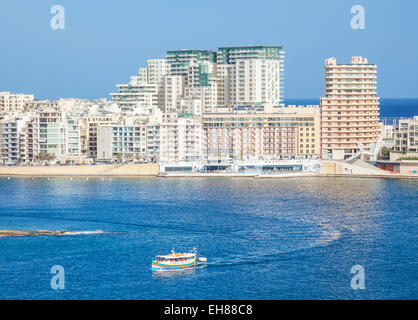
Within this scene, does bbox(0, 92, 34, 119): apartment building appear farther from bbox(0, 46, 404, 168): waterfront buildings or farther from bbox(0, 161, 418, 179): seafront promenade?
bbox(0, 161, 418, 179): seafront promenade

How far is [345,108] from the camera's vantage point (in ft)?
270

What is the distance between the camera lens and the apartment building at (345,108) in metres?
82.2

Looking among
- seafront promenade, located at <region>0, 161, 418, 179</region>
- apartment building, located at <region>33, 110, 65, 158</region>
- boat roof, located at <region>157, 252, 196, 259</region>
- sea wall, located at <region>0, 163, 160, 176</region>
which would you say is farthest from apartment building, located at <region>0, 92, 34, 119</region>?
boat roof, located at <region>157, 252, 196, 259</region>

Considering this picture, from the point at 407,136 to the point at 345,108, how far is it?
25.9ft

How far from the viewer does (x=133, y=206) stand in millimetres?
55312

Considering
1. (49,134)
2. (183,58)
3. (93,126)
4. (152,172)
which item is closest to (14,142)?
(49,134)

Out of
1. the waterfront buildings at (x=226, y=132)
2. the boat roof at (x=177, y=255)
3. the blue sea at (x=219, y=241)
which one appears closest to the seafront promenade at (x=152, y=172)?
the waterfront buildings at (x=226, y=132)

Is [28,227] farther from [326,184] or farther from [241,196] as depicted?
[326,184]

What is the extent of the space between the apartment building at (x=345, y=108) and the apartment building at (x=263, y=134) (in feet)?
3.77

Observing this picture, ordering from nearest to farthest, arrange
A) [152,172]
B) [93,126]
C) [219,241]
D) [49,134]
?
[219,241] → [152,172] → [49,134] → [93,126]

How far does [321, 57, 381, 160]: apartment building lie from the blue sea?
50.5ft

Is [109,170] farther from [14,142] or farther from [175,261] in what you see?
[175,261]
